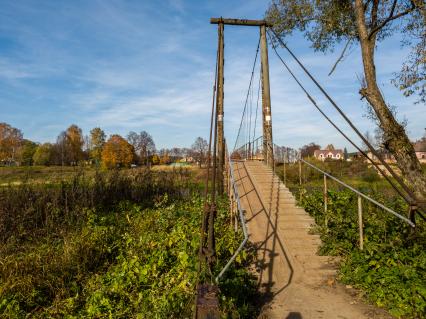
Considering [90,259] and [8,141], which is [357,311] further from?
[8,141]

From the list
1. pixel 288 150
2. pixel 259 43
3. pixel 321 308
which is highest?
pixel 259 43

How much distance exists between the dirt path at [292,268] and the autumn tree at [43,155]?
2564 inches

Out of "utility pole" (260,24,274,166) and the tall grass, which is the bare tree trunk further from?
the tall grass

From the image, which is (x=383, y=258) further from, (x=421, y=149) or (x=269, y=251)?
(x=421, y=149)

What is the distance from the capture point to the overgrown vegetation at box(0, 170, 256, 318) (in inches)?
177

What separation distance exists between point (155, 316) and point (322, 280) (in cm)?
253

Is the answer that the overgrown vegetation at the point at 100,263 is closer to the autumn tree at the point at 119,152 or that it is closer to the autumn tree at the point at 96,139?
the autumn tree at the point at 119,152

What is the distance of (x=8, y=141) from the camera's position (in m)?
76.1

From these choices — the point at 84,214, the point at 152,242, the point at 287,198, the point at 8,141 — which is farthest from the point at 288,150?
the point at 8,141

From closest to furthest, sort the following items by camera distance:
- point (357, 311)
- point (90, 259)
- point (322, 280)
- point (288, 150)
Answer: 1. point (357, 311)
2. point (322, 280)
3. point (90, 259)
4. point (288, 150)

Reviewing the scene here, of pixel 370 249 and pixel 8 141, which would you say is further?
pixel 8 141

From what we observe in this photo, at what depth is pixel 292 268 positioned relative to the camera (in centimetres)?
531

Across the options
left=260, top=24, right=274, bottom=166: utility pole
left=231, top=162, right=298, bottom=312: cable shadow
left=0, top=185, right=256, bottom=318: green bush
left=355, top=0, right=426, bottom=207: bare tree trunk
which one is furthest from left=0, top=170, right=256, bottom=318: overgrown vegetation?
left=355, top=0, right=426, bottom=207: bare tree trunk

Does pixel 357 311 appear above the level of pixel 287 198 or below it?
below
